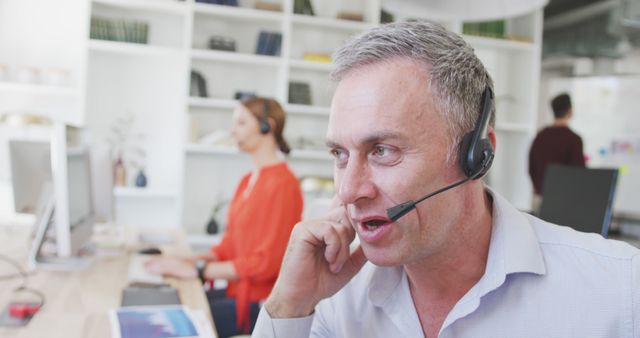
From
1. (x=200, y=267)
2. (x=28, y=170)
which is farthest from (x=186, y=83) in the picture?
(x=200, y=267)

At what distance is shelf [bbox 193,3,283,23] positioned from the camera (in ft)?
14.0

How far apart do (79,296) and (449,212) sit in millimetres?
1263

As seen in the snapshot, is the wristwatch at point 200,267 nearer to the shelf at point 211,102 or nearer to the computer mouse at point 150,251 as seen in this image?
the computer mouse at point 150,251

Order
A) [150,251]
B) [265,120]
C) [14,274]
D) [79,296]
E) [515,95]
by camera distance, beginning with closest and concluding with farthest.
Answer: [79,296], [14,274], [150,251], [265,120], [515,95]

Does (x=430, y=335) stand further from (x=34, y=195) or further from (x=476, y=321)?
(x=34, y=195)

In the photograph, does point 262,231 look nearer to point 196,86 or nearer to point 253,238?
point 253,238

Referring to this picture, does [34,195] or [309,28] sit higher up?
[309,28]

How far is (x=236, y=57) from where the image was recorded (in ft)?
14.2

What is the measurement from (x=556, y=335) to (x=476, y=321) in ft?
0.41

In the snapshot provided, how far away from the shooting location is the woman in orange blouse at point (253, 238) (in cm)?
224

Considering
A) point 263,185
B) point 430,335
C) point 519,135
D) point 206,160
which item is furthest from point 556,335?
point 519,135

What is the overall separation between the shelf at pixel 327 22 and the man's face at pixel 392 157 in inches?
143

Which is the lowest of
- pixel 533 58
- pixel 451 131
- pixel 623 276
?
pixel 623 276

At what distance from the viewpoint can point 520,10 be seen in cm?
182
